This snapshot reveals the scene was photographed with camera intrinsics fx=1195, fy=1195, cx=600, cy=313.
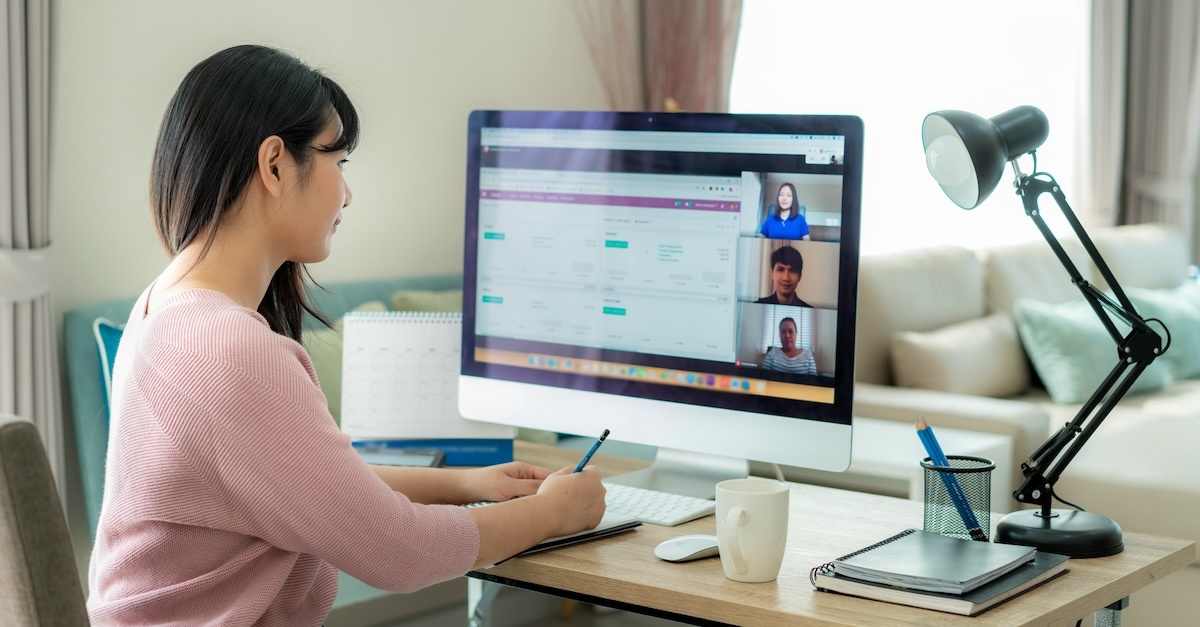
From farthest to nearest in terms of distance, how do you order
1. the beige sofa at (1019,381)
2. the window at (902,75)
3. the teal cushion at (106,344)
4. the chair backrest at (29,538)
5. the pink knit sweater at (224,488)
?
the window at (902,75) < the beige sofa at (1019,381) < the teal cushion at (106,344) < the pink knit sweater at (224,488) < the chair backrest at (29,538)

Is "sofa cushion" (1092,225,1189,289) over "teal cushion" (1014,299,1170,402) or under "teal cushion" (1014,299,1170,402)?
over

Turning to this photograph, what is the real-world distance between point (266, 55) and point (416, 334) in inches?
24.6

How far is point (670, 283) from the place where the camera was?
60.8 inches

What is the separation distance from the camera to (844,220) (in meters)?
1.40

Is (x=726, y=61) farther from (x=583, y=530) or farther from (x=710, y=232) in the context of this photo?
(x=583, y=530)

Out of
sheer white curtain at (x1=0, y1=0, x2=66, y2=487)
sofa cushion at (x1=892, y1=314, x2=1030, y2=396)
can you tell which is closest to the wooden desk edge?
sheer white curtain at (x1=0, y1=0, x2=66, y2=487)

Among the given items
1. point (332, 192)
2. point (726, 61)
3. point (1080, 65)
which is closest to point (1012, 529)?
point (332, 192)

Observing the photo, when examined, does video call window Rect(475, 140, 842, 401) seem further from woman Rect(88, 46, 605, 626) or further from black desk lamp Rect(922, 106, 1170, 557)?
woman Rect(88, 46, 605, 626)

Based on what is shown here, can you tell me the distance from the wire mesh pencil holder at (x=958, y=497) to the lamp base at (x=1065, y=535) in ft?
0.10

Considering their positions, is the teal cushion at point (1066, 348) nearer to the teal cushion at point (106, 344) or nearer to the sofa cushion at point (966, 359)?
the sofa cushion at point (966, 359)

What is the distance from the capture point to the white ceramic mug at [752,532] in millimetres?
1189

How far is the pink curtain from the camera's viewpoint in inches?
151

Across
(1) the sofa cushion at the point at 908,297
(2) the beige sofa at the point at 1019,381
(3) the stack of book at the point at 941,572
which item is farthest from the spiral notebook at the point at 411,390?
(1) the sofa cushion at the point at 908,297

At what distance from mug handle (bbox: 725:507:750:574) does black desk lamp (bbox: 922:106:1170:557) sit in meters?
0.32
